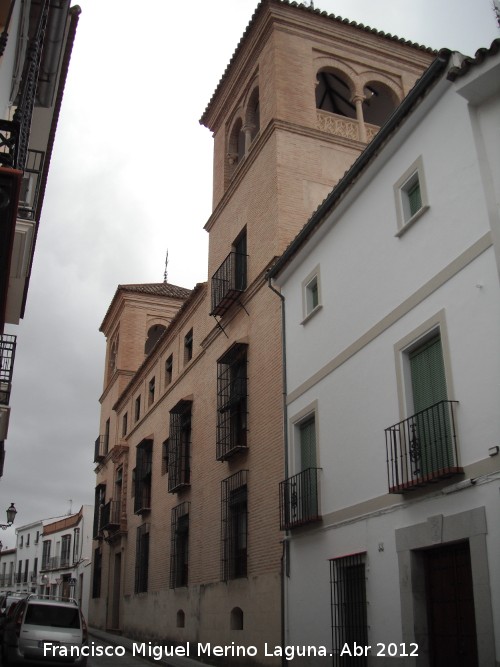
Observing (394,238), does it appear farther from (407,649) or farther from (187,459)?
(187,459)

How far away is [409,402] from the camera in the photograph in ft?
30.7

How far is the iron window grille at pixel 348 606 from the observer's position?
9.69 metres

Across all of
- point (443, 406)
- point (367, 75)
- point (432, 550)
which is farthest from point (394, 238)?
point (367, 75)

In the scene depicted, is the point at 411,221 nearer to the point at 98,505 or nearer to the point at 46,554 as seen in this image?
the point at 98,505

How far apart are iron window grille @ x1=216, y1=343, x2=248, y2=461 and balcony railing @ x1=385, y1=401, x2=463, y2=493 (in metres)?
6.22

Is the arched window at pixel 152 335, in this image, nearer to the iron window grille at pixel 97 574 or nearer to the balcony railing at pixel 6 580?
the iron window grille at pixel 97 574

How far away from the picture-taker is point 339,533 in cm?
1062

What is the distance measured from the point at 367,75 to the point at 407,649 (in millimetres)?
14777

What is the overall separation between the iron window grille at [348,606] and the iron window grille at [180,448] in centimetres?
872

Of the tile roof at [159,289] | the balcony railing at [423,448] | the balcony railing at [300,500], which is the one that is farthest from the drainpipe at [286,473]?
the tile roof at [159,289]

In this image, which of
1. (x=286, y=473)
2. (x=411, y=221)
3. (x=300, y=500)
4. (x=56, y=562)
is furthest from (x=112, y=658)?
(x=56, y=562)

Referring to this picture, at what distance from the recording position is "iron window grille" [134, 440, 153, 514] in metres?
23.2

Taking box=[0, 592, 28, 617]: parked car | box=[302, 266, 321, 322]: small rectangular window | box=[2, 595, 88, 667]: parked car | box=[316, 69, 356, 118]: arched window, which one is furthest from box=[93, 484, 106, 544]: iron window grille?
box=[302, 266, 321, 322]: small rectangular window

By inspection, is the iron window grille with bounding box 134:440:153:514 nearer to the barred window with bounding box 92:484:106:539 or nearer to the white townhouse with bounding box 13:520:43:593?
the barred window with bounding box 92:484:106:539
